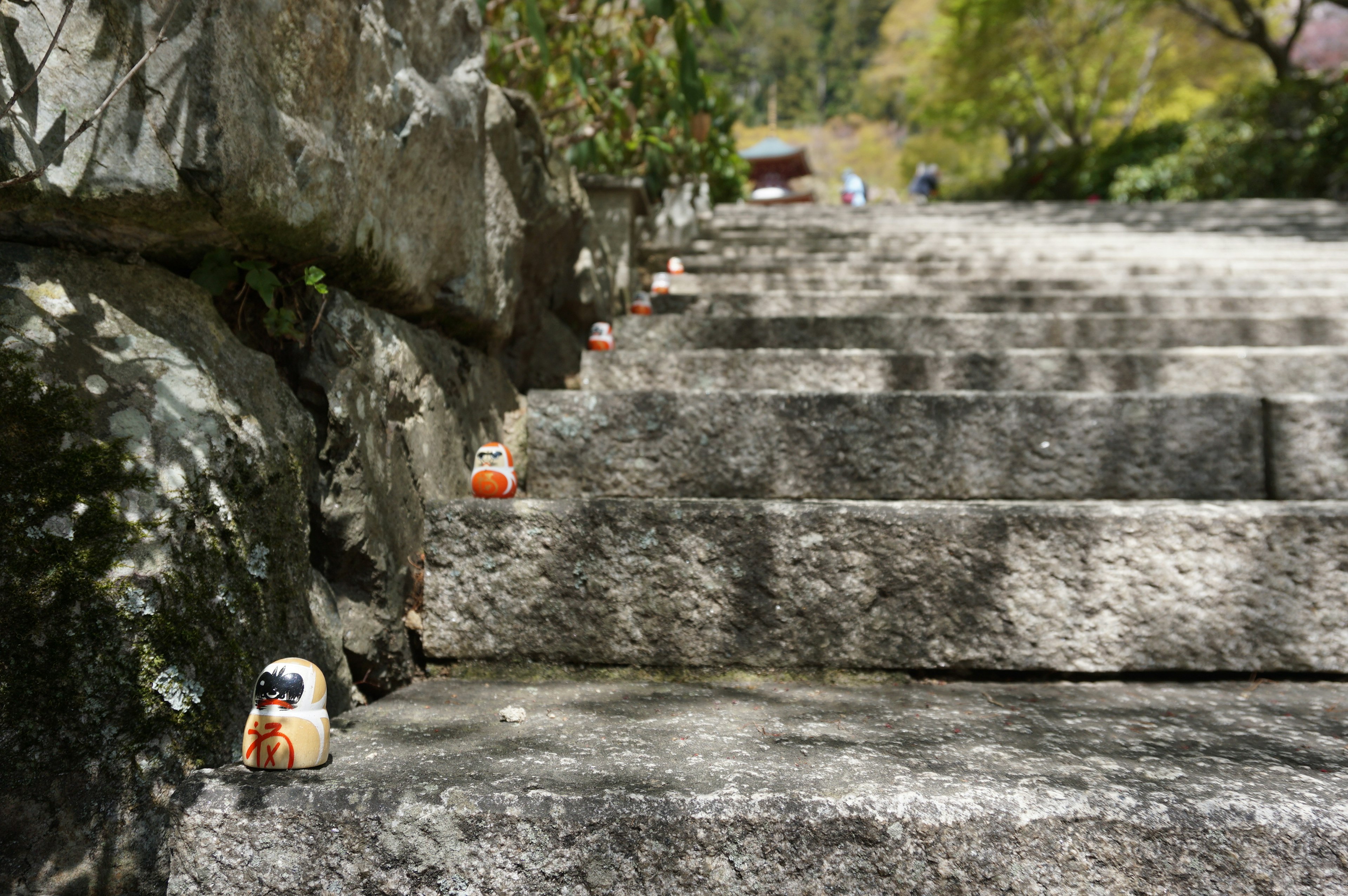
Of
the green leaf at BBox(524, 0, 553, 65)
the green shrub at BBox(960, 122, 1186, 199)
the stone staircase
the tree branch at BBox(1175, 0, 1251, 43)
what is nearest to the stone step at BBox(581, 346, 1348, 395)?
the stone staircase

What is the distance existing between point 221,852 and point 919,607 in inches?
44.8

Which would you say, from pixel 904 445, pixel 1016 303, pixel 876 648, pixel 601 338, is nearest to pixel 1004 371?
pixel 904 445

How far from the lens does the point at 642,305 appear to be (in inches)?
131

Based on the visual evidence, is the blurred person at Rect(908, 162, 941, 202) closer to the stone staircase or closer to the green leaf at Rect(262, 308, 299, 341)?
the stone staircase

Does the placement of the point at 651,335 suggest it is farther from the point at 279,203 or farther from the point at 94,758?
the point at 94,758

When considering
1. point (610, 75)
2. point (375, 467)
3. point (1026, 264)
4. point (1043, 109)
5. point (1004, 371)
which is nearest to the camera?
point (375, 467)

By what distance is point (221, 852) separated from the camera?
92cm

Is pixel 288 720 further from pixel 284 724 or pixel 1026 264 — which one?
pixel 1026 264

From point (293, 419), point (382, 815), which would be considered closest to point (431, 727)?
point (382, 815)

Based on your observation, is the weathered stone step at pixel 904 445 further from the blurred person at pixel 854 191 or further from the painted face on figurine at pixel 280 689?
the blurred person at pixel 854 191

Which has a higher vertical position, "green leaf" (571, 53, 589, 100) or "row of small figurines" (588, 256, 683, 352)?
"green leaf" (571, 53, 589, 100)

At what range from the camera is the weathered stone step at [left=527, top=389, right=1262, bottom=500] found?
5.98 ft

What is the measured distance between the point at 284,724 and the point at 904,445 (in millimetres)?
1386

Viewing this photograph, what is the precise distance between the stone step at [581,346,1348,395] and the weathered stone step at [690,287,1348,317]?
2.01ft
